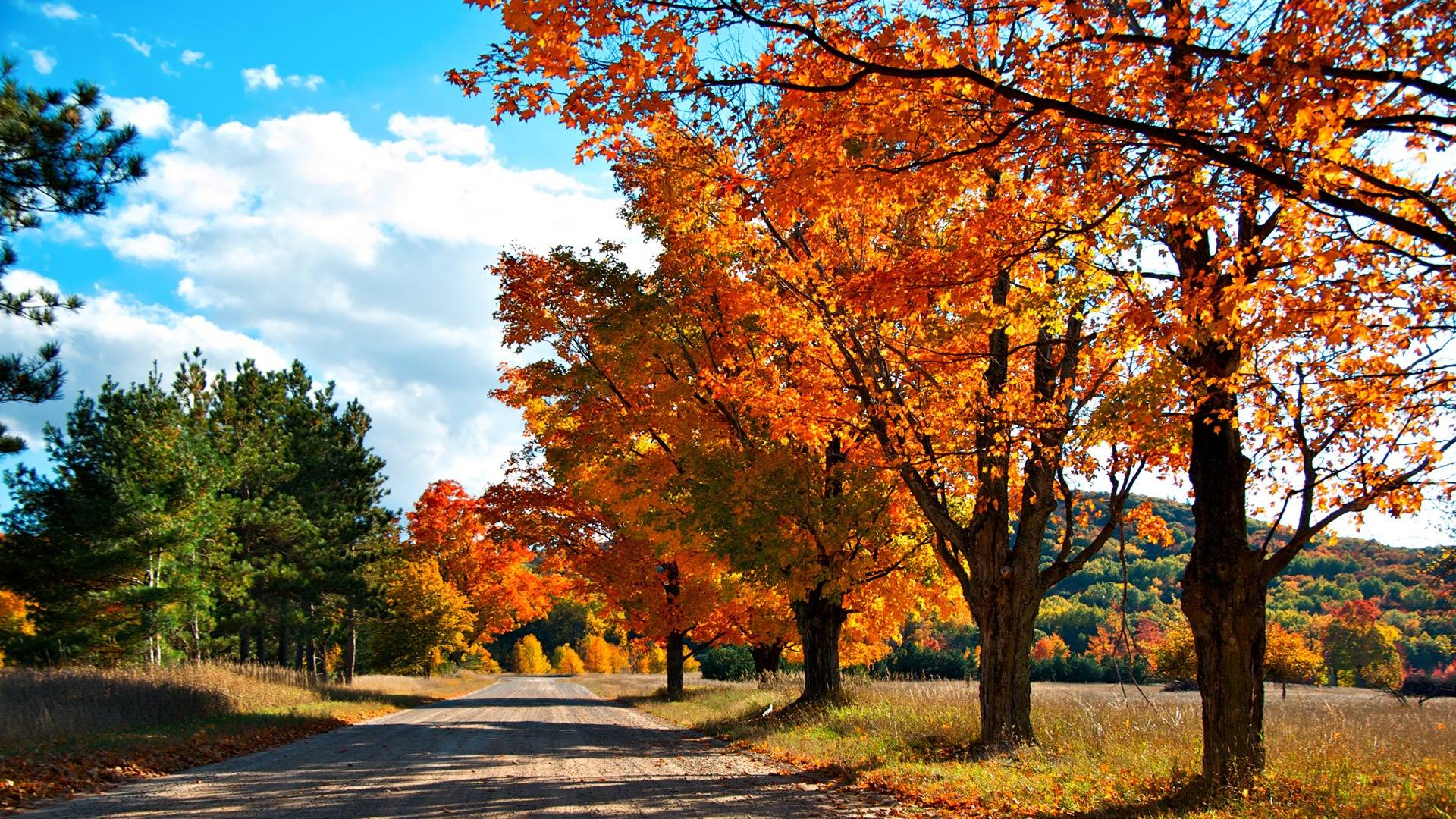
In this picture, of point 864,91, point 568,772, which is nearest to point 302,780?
point 568,772

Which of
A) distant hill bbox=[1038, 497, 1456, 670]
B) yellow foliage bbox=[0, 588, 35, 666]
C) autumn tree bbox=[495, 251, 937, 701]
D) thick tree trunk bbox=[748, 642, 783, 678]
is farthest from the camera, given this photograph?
distant hill bbox=[1038, 497, 1456, 670]

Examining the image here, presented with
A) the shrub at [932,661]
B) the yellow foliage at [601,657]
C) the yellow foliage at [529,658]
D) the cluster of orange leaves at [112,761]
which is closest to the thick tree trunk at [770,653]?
the cluster of orange leaves at [112,761]

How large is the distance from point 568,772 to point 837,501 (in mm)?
7142

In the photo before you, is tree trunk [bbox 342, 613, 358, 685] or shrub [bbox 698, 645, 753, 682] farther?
shrub [bbox 698, 645, 753, 682]

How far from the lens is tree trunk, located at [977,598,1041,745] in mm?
11672

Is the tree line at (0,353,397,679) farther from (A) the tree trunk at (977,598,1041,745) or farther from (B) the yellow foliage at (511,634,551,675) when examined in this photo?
(B) the yellow foliage at (511,634,551,675)

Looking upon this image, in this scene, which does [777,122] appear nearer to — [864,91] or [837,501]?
[864,91]

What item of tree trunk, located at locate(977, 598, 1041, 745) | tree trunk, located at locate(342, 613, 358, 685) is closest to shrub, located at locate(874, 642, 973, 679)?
tree trunk, located at locate(342, 613, 358, 685)

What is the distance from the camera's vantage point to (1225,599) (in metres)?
8.30

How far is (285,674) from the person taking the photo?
2817 centimetres

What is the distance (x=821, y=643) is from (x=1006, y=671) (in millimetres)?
7717

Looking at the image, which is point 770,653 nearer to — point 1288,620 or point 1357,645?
point 1357,645

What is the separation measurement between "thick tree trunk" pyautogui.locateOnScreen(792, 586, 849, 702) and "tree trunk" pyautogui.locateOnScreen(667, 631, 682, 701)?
1277 centimetres

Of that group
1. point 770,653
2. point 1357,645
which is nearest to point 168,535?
point 770,653
